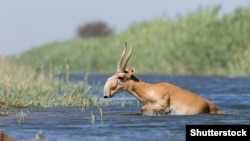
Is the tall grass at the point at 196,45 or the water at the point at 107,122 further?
the tall grass at the point at 196,45

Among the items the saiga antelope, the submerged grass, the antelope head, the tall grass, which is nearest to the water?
the saiga antelope

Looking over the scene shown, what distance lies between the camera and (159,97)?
15.9 meters

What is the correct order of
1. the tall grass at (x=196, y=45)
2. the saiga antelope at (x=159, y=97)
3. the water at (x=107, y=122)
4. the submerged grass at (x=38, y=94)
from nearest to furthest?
the water at (x=107, y=122) → the saiga antelope at (x=159, y=97) → the submerged grass at (x=38, y=94) → the tall grass at (x=196, y=45)

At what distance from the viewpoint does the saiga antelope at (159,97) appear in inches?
626

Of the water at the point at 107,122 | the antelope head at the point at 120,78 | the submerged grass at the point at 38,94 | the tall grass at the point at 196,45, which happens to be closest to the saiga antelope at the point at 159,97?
the antelope head at the point at 120,78

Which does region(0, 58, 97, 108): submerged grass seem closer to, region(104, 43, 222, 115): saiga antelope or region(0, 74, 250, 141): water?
region(0, 74, 250, 141): water

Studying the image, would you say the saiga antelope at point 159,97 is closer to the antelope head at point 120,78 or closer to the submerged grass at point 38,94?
the antelope head at point 120,78

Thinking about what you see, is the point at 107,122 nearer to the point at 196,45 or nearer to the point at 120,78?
the point at 120,78

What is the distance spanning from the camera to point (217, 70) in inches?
1506

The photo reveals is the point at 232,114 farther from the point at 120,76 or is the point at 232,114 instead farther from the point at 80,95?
the point at 80,95

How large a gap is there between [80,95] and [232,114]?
4380 mm

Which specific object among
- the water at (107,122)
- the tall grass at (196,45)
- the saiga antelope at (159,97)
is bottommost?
the water at (107,122)

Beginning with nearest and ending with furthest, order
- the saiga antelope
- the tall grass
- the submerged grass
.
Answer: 1. the saiga antelope
2. the submerged grass
3. the tall grass

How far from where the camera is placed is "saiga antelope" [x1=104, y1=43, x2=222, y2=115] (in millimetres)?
15898
